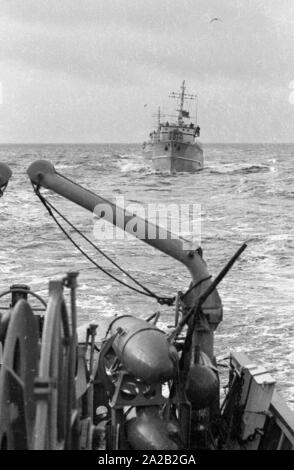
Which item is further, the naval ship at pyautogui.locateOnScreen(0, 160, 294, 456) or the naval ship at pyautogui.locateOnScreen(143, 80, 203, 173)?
the naval ship at pyautogui.locateOnScreen(143, 80, 203, 173)

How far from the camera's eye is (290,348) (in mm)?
16875

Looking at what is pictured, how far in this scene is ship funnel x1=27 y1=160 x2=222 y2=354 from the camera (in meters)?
9.21

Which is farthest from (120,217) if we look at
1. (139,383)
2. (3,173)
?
(139,383)

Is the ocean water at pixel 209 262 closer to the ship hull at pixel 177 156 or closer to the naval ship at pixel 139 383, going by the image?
the naval ship at pixel 139 383

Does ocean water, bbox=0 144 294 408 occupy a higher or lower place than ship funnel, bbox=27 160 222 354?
lower

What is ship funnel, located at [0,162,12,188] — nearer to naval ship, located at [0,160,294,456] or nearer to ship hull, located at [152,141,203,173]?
naval ship, located at [0,160,294,456]

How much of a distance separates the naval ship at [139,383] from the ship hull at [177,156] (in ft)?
210

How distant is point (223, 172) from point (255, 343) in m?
64.4

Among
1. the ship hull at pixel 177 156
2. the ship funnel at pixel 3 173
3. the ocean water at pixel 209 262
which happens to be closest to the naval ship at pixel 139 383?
the ship funnel at pixel 3 173

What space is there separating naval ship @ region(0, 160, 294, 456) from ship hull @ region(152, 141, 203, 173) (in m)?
64.1
